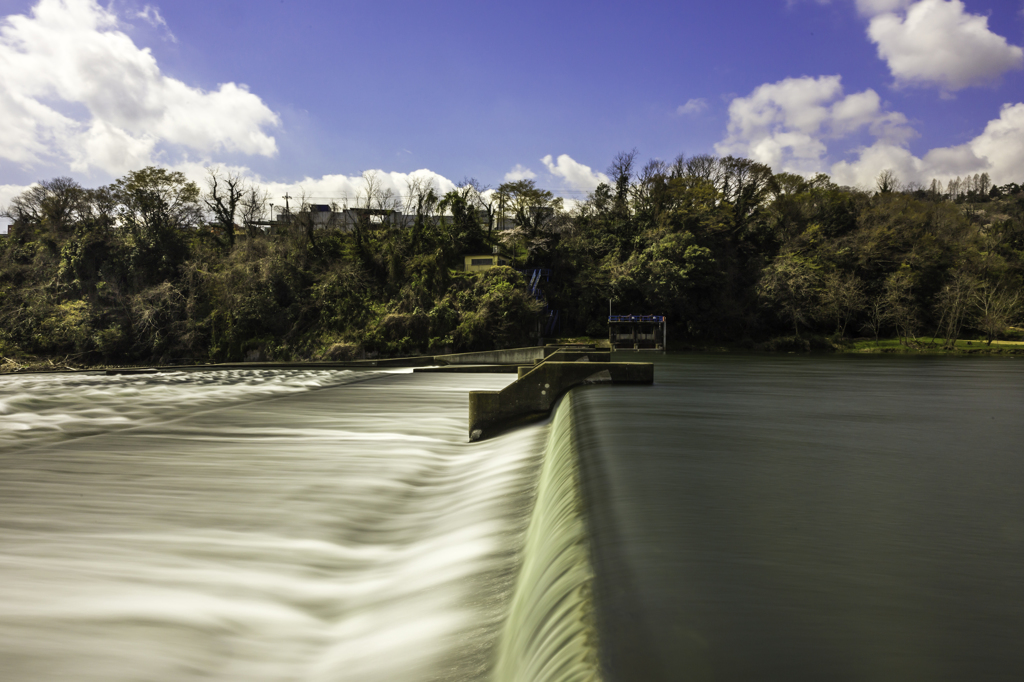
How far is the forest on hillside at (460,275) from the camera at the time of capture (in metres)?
39.3

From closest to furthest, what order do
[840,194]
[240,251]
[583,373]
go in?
1. [583,373]
2. [240,251]
3. [840,194]

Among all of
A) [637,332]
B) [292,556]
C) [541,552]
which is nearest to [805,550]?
[541,552]

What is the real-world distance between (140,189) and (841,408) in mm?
51874

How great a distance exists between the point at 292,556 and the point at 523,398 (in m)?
5.78

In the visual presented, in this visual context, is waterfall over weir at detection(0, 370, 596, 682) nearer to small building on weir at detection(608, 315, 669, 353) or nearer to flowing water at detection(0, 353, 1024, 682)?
flowing water at detection(0, 353, 1024, 682)

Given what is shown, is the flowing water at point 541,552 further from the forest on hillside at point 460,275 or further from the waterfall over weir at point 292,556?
the forest on hillside at point 460,275

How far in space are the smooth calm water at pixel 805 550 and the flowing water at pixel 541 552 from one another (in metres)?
0.02

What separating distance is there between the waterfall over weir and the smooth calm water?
0.36 m

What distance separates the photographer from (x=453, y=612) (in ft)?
13.3

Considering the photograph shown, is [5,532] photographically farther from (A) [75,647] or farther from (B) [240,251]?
(B) [240,251]

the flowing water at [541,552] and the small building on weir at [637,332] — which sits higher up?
the small building on weir at [637,332]

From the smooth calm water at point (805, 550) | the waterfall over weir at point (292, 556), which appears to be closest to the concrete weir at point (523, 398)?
the waterfall over weir at point (292, 556)

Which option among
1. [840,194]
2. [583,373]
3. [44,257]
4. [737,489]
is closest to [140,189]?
[44,257]

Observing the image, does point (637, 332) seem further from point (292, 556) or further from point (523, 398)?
point (292, 556)
